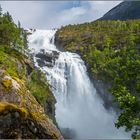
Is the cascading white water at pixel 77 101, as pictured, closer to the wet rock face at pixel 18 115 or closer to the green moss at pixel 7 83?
the wet rock face at pixel 18 115

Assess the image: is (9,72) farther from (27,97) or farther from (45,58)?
(45,58)

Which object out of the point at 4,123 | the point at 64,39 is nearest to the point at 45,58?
the point at 64,39

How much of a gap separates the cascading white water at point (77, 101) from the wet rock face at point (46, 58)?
1035 millimetres

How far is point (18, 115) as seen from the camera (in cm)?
→ 2509

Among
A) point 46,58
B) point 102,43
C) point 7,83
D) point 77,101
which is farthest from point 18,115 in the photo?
point 102,43

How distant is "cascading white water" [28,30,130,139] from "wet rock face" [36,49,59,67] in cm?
104

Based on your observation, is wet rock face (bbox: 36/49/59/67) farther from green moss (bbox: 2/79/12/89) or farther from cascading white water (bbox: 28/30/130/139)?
A: green moss (bbox: 2/79/12/89)

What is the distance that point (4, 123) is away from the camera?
79.8ft

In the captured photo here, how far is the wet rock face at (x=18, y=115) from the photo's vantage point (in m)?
24.4

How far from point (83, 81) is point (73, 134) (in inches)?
778

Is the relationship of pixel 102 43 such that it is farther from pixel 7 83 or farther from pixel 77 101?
pixel 7 83

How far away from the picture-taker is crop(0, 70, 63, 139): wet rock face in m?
24.4

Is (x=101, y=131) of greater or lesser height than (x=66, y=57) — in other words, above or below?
below

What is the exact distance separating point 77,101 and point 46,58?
13.4 metres
